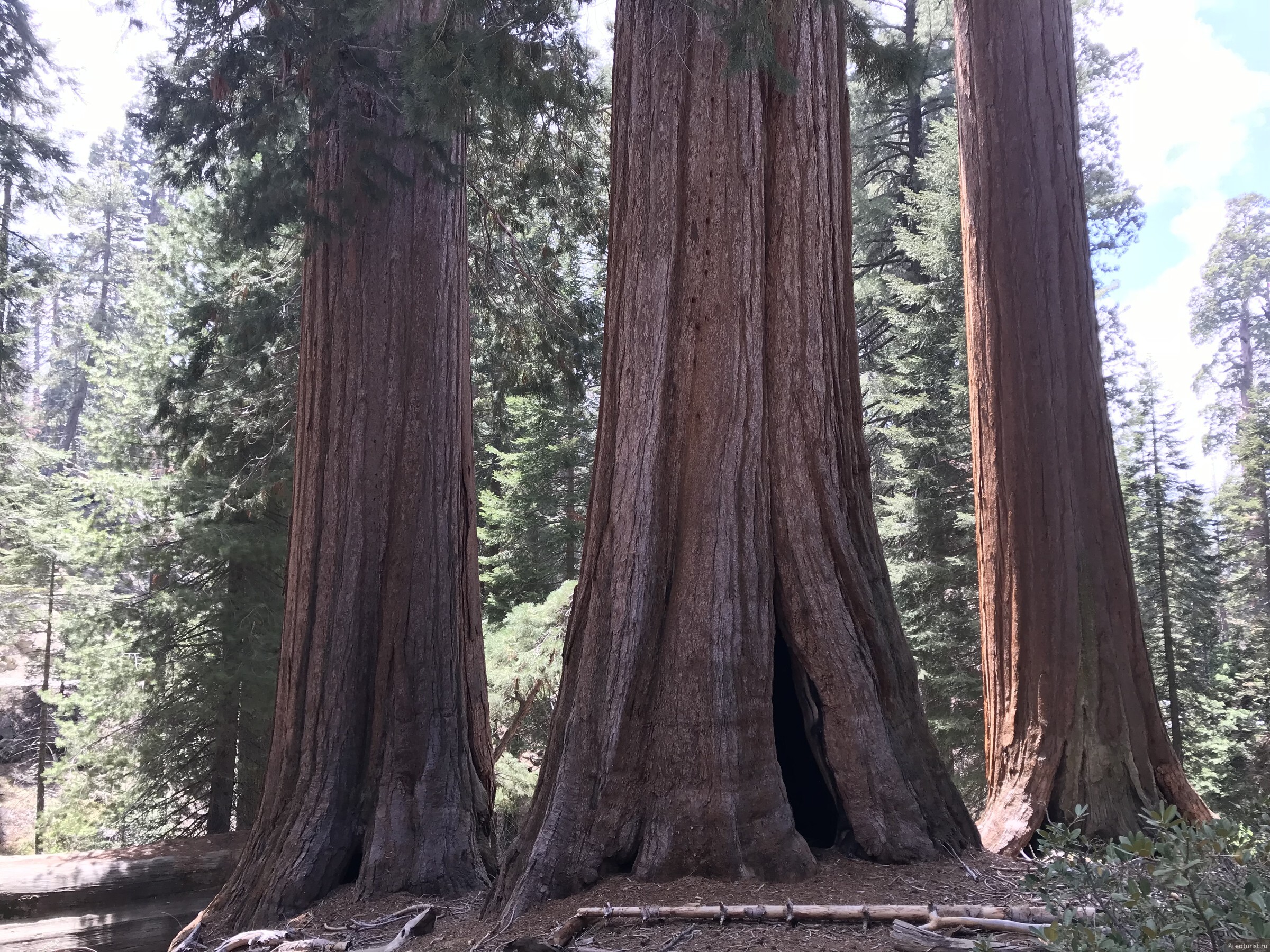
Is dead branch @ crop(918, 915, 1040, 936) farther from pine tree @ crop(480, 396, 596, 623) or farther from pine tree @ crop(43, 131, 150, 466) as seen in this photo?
pine tree @ crop(43, 131, 150, 466)

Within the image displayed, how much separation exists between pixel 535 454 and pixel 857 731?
15.0m

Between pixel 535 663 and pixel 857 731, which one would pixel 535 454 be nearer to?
pixel 535 663

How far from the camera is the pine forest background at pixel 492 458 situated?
9320 mm

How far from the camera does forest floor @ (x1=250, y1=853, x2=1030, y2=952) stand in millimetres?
2967

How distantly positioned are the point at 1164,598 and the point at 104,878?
16.0 m

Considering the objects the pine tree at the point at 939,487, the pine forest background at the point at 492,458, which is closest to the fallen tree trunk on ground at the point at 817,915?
the pine forest background at the point at 492,458

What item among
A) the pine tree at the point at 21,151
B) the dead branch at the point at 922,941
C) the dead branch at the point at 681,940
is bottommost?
the dead branch at the point at 681,940

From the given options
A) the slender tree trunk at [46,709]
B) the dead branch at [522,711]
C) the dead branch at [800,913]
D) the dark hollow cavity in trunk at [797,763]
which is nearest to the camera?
the dead branch at [800,913]

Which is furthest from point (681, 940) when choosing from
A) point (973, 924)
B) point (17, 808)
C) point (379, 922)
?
point (17, 808)

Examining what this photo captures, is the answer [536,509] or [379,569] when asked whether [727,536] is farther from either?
[536,509]

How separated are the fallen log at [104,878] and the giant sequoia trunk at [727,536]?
7.26 m

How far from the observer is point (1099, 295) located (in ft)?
61.6

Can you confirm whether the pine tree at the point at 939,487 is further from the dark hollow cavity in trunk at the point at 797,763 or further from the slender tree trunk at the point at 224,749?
the slender tree trunk at the point at 224,749

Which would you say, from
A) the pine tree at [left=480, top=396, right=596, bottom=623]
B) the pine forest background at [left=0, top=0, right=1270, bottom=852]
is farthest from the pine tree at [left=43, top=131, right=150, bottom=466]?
the pine tree at [left=480, top=396, right=596, bottom=623]
